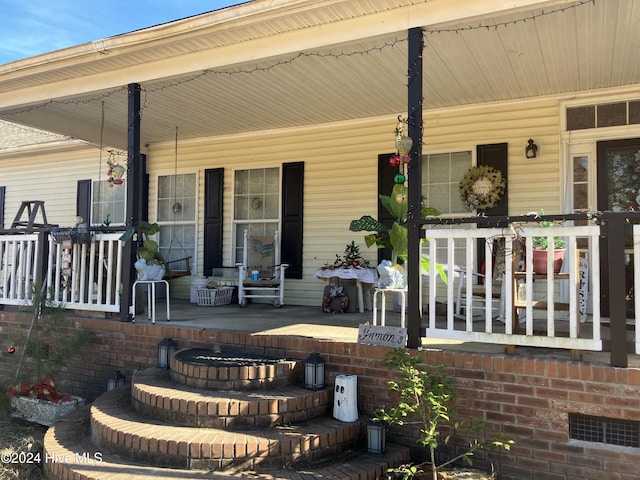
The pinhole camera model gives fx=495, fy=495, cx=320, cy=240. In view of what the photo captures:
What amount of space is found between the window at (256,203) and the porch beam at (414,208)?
356 centimetres

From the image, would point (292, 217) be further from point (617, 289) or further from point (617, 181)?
point (617, 289)

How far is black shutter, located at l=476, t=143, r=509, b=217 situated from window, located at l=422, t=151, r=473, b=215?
0.20 metres

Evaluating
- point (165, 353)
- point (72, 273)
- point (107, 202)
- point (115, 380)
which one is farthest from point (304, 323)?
point (107, 202)

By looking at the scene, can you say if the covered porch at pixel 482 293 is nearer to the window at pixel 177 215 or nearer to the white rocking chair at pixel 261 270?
the white rocking chair at pixel 261 270

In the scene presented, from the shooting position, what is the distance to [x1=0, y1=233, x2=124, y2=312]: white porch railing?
4559mm

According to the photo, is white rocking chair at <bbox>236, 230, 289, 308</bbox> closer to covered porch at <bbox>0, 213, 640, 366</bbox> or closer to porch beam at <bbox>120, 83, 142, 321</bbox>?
covered porch at <bbox>0, 213, 640, 366</bbox>

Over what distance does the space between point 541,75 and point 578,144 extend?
0.89 meters

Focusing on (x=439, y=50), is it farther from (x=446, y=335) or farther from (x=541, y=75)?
(x=446, y=335)

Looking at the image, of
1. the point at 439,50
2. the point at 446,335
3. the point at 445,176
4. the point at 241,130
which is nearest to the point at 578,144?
the point at 445,176

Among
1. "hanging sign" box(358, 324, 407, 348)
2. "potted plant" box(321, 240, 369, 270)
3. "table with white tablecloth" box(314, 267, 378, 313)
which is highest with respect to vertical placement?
"potted plant" box(321, 240, 369, 270)

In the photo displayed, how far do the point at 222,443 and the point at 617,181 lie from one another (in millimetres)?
4503

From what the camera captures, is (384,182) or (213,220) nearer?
(384,182)

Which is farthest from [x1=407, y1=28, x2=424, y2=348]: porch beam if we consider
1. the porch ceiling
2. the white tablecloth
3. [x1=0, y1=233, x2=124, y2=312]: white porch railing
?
[x1=0, y1=233, x2=124, y2=312]: white porch railing

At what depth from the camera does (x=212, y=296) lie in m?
6.39
